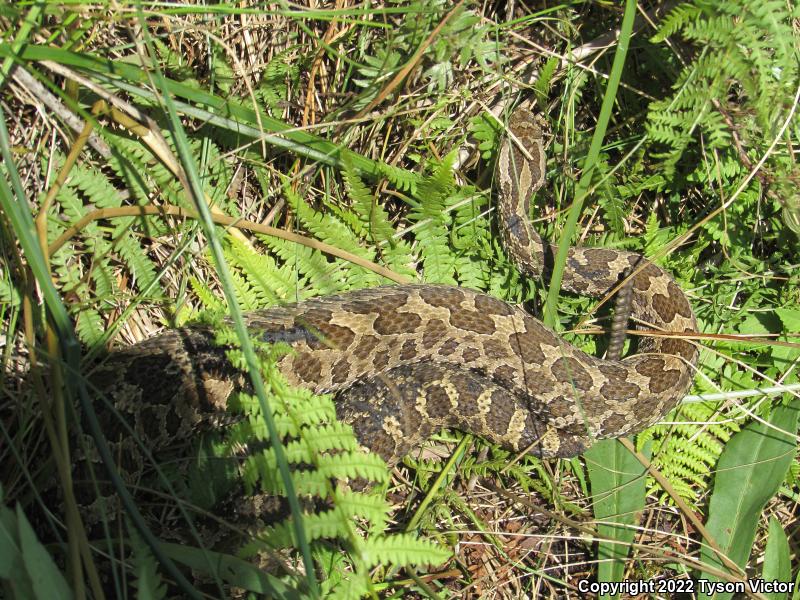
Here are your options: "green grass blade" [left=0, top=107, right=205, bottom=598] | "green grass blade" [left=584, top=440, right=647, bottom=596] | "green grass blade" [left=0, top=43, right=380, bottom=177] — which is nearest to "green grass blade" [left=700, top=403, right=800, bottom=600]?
"green grass blade" [left=584, top=440, right=647, bottom=596]

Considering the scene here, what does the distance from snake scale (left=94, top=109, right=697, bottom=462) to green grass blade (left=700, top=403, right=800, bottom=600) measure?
0.58m

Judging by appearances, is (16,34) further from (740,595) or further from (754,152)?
(740,595)

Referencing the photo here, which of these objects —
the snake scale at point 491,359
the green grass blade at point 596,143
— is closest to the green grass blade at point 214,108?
the snake scale at point 491,359

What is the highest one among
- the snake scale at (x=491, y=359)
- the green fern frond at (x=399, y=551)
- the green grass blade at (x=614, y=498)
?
the snake scale at (x=491, y=359)

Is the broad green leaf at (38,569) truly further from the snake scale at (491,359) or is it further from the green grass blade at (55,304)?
the snake scale at (491,359)

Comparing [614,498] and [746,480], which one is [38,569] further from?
[746,480]

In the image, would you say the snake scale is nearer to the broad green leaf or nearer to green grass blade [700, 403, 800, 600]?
green grass blade [700, 403, 800, 600]

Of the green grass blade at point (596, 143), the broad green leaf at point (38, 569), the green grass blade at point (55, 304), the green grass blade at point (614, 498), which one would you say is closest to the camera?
the broad green leaf at point (38, 569)

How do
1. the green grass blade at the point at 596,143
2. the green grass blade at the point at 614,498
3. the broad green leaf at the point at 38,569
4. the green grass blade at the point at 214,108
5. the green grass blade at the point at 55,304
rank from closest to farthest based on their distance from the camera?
1. the broad green leaf at the point at 38,569
2. the green grass blade at the point at 55,304
3. the green grass blade at the point at 214,108
4. the green grass blade at the point at 596,143
5. the green grass blade at the point at 614,498

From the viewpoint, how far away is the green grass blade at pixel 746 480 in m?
4.68

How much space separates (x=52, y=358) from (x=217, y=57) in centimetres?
223

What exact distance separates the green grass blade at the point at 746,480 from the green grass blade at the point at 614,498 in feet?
1.76

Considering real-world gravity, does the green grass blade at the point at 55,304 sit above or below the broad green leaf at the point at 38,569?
above

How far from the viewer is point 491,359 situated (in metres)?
5.05
